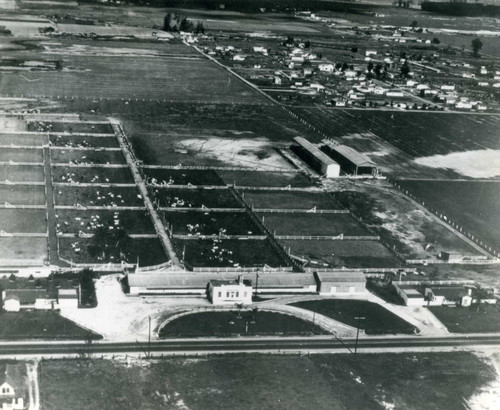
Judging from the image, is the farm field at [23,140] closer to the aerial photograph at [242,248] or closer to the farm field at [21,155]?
the aerial photograph at [242,248]

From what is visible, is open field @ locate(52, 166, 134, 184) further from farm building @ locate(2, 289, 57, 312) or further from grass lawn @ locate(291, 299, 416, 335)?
grass lawn @ locate(291, 299, 416, 335)

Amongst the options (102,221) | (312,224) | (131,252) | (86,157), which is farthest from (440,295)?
(86,157)

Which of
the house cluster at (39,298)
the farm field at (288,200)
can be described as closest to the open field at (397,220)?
the farm field at (288,200)

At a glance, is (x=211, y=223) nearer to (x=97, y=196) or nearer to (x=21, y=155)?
(x=97, y=196)

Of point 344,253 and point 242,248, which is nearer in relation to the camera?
point 242,248

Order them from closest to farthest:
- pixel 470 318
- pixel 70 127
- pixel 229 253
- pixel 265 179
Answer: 1. pixel 470 318
2. pixel 229 253
3. pixel 265 179
4. pixel 70 127

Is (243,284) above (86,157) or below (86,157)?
below
